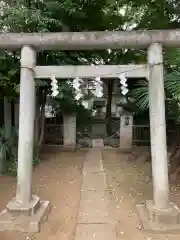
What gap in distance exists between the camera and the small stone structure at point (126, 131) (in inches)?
447

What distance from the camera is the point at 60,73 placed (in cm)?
500

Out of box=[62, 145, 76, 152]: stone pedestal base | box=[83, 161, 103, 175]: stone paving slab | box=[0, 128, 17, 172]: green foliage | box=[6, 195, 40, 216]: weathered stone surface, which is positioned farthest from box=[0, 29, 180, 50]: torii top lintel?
box=[62, 145, 76, 152]: stone pedestal base

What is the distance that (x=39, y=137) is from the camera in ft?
34.8

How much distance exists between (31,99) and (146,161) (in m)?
5.35

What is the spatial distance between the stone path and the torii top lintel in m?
2.76

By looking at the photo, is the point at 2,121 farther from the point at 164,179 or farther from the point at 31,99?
the point at 164,179

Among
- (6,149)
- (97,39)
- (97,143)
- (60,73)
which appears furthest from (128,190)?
(97,143)

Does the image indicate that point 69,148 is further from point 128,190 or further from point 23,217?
point 23,217

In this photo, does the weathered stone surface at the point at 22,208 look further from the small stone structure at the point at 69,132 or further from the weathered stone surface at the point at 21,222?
the small stone structure at the point at 69,132

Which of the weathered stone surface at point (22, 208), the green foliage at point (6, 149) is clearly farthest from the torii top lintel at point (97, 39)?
the green foliage at point (6, 149)

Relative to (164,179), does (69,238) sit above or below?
below

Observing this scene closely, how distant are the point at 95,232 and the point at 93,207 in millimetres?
1045

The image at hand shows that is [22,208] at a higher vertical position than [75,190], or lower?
higher

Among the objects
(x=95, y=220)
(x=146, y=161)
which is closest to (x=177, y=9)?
(x=146, y=161)
